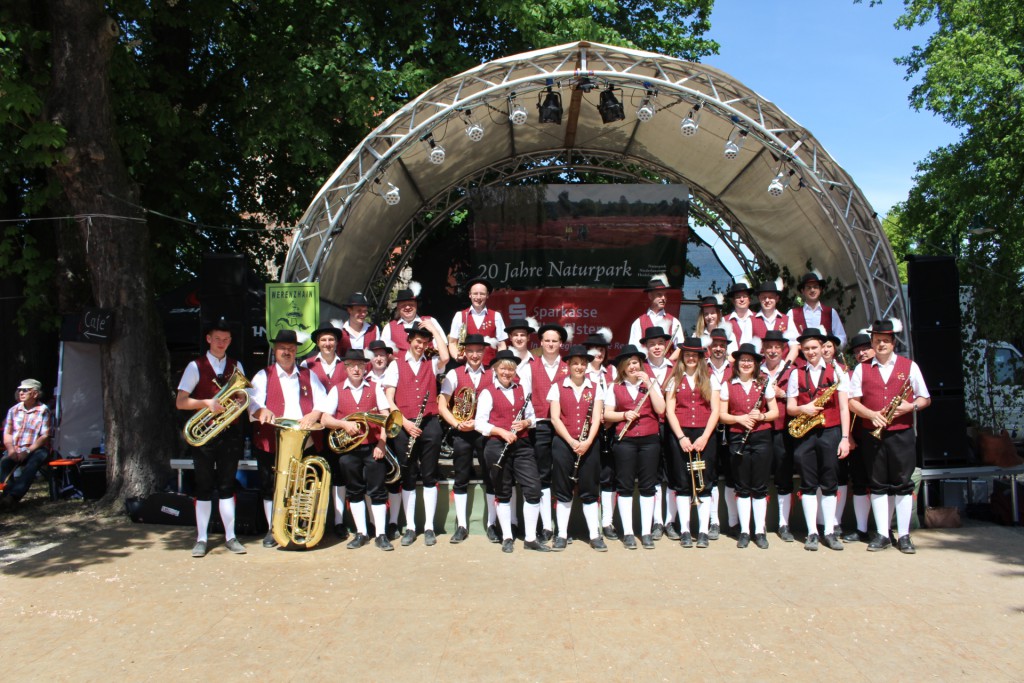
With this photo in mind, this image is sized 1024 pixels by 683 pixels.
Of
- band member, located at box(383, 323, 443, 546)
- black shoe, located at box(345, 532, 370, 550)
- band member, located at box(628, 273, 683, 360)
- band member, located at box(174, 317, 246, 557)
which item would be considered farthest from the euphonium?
band member, located at box(628, 273, 683, 360)

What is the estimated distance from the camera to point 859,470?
7184 mm

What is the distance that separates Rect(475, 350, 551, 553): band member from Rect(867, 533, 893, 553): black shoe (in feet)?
9.19

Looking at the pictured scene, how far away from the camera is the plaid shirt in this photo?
30.0ft

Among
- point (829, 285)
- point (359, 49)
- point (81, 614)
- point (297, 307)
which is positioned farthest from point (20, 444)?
point (829, 285)

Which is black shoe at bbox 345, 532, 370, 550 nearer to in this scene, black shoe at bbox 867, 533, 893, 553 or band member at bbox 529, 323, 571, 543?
band member at bbox 529, 323, 571, 543

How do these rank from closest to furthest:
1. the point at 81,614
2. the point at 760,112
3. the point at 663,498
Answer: the point at 81,614
the point at 663,498
the point at 760,112

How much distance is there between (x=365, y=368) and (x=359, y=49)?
21.2 ft

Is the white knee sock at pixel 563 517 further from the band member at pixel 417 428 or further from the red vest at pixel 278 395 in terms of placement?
the red vest at pixel 278 395

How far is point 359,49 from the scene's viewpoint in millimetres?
11734

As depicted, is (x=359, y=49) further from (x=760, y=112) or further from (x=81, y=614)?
(x=81, y=614)

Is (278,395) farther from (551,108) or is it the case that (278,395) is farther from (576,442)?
(551,108)

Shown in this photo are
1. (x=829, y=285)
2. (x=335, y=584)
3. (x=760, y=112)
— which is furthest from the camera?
(x=829, y=285)

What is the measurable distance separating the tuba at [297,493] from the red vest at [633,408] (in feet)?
8.59

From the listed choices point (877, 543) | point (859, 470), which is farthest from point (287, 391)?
point (877, 543)
